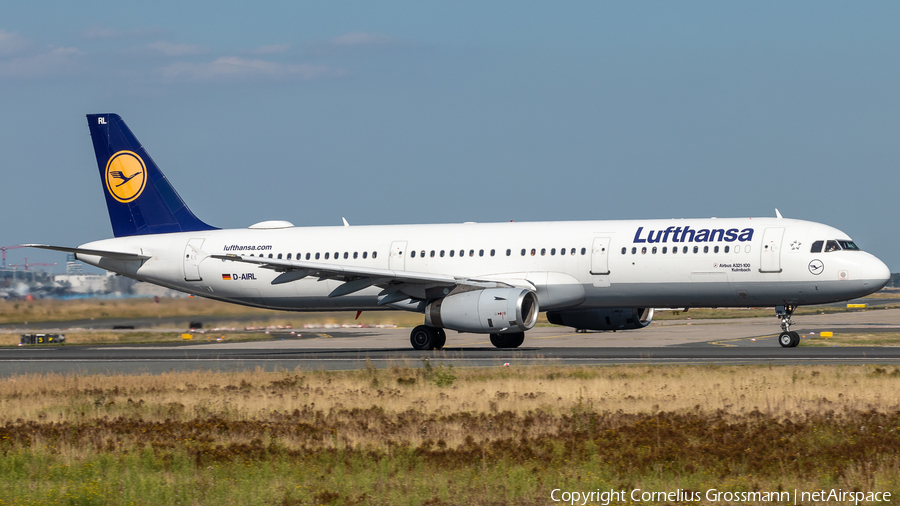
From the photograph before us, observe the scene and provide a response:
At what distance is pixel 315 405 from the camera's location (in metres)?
17.7

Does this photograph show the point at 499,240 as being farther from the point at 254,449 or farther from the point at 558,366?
the point at 254,449

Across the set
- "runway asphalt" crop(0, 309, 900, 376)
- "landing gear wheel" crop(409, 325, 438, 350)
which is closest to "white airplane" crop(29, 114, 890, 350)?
"landing gear wheel" crop(409, 325, 438, 350)

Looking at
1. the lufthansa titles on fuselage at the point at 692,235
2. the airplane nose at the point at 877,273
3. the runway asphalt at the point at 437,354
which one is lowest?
the runway asphalt at the point at 437,354

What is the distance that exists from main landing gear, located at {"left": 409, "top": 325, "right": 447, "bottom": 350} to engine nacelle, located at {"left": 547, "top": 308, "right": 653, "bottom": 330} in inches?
148

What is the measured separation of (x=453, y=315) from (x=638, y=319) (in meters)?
6.73

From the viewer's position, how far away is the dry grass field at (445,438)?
416 inches

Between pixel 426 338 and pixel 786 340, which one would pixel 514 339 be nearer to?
pixel 426 338

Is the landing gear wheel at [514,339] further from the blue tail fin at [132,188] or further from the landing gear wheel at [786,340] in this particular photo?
the blue tail fin at [132,188]

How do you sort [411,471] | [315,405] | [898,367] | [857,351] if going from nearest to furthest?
[411,471], [315,405], [898,367], [857,351]

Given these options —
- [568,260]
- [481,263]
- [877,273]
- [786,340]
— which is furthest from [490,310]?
[877,273]

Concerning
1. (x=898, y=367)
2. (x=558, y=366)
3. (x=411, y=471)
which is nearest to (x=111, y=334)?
(x=558, y=366)

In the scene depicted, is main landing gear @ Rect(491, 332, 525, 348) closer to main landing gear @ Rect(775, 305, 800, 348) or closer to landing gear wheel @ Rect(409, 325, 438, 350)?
landing gear wheel @ Rect(409, 325, 438, 350)

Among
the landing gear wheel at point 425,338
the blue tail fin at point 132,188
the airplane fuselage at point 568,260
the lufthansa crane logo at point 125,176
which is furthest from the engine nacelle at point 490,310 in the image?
the lufthansa crane logo at point 125,176

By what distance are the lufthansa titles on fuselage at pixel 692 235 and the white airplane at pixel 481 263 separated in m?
0.04
